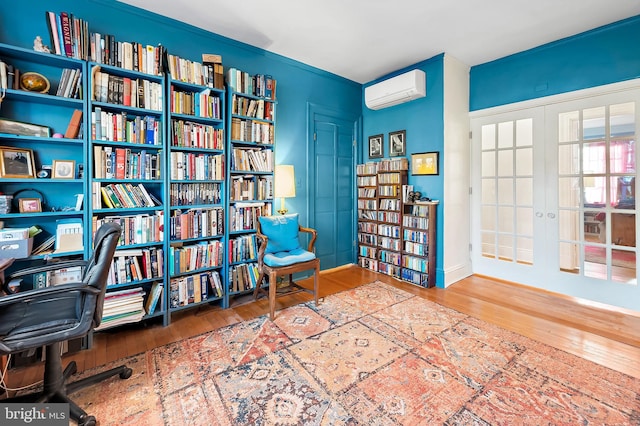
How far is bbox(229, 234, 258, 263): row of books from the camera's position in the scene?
9.48ft

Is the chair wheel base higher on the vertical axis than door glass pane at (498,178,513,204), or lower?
lower

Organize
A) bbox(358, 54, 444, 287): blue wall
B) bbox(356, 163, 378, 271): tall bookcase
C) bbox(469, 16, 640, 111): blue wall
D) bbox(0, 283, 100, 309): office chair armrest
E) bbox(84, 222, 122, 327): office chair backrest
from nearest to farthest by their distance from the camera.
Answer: bbox(0, 283, 100, 309): office chair armrest
bbox(84, 222, 122, 327): office chair backrest
bbox(469, 16, 640, 111): blue wall
bbox(358, 54, 444, 287): blue wall
bbox(356, 163, 378, 271): tall bookcase

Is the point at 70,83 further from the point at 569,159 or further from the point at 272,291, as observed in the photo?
the point at 569,159

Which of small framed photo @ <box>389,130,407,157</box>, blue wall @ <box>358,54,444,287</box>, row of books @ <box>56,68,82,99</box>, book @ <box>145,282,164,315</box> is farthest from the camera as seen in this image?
small framed photo @ <box>389,130,407,157</box>

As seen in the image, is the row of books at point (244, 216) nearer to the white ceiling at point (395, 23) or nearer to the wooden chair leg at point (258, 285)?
the wooden chair leg at point (258, 285)

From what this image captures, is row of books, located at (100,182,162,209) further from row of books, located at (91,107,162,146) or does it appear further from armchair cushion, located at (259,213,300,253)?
armchair cushion, located at (259,213,300,253)

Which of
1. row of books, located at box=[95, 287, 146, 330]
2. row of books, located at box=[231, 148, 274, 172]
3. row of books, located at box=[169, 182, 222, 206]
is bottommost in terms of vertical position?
row of books, located at box=[95, 287, 146, 330]

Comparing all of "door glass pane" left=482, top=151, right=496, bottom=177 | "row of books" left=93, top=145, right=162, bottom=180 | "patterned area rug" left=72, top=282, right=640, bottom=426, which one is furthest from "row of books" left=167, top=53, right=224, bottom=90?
"door glass pane" left=482, top=151, right=496, bottom=177

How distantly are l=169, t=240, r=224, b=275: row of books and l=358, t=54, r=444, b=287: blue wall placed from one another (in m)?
2.54

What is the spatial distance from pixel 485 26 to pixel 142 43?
10.7ft

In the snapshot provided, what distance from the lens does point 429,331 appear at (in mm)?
2385

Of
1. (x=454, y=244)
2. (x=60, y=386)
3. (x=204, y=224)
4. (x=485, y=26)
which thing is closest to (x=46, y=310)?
(x=60, y=386)

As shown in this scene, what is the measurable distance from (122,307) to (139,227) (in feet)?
2.11

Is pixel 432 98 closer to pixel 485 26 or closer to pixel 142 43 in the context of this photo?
pixel 485 26
